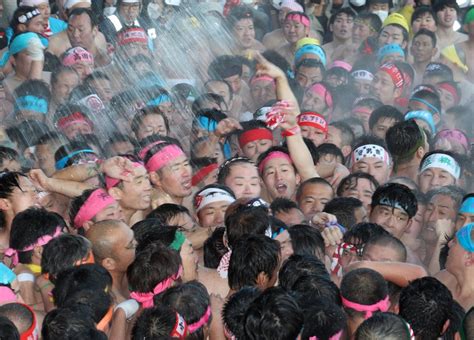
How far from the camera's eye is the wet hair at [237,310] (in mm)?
4469

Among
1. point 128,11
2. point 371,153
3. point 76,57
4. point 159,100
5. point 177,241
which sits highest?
point 177,241

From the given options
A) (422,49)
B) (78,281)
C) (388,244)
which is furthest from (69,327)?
(422,49)

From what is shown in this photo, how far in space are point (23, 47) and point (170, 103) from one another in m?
1.58

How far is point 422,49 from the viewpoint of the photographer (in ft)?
36.4

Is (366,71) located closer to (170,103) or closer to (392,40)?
(392,40)

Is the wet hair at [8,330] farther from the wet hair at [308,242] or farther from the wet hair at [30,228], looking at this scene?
the wet hair at [308,242]

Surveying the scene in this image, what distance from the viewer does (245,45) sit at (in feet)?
36.8

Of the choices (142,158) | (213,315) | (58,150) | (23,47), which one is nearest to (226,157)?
(142,158)

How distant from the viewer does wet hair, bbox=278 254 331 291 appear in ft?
16.0

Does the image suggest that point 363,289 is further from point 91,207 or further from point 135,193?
point 135,193

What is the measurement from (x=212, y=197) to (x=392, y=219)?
1.24 meters

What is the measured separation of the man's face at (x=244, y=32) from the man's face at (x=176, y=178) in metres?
3.77

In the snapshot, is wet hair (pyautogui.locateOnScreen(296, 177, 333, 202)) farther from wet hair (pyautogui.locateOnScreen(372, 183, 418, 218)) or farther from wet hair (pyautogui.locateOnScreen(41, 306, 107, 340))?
wet hair (pyautogui.locateOnScreen(41, 306, 107, 340))

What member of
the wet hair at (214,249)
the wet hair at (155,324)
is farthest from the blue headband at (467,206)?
the wet hair at (155,324)
